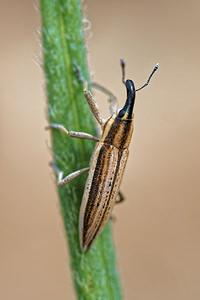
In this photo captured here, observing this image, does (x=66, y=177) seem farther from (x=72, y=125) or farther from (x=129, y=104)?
(x=129, y=104)

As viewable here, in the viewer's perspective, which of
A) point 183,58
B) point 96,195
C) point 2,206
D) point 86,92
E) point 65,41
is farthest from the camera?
point 183,58

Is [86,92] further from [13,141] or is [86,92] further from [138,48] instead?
[138,48]

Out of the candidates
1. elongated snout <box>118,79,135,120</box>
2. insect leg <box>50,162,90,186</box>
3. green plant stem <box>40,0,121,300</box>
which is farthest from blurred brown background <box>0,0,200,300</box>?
green plant stem <box>40,0,121,300</box>

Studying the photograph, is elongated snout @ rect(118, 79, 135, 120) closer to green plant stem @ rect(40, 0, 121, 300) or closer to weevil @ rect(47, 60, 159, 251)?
weevil @ rect(47, 60, 159, 251)

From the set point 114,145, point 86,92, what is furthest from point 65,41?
point 114,145

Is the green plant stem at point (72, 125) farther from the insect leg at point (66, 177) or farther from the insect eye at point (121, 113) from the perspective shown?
the insect eye at point (121, 113)

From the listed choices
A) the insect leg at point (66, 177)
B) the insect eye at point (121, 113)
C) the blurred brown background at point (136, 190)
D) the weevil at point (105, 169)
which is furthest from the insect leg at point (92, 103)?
the blurred brown background at point (136, 190)

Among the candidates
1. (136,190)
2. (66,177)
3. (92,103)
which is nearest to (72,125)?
(92,103)
